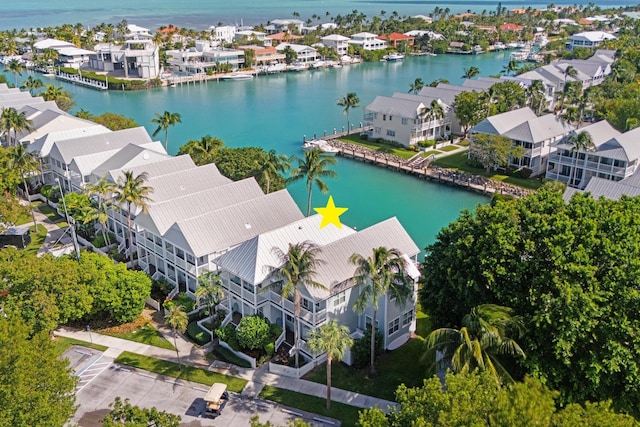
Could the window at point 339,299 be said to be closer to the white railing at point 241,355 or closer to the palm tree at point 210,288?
the white railing at point 241,355

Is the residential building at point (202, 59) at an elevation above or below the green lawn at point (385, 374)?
above

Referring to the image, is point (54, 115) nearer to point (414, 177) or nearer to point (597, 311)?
point (414, 177)

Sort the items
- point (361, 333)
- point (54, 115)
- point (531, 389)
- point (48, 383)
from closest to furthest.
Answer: point (531, 389) < point (48, 383) < point (361, 333) < point (54, 115)

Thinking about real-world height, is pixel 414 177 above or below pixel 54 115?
below

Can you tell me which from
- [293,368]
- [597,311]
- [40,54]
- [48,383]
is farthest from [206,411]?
[40,54]

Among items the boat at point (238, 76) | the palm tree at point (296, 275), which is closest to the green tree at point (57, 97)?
the boat at point (238, 76)

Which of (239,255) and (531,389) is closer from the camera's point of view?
(531,389)

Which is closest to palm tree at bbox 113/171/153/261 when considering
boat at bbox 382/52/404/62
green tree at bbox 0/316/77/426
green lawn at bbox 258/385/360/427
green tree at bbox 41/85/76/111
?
green tree at bbox 0/316/77/426
